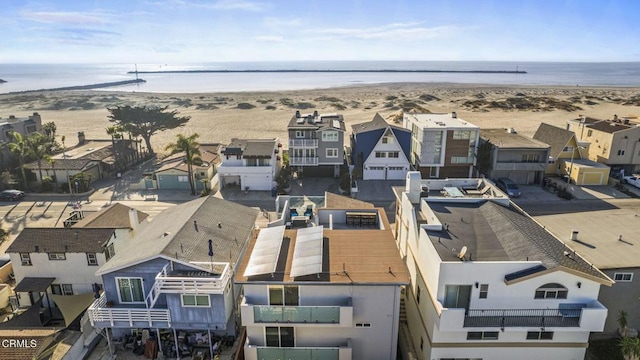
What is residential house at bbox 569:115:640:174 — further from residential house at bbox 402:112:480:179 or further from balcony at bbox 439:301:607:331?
balcony at bbox 439:301:607:331

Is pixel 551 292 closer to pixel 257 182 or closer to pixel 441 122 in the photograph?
pixel 257 182

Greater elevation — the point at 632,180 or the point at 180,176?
the point at 180,176

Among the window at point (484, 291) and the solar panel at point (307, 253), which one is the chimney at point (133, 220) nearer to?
the solar panel at point (307, 253)

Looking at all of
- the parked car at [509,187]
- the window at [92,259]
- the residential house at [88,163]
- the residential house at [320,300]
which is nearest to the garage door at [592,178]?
the parked car at [509,187]

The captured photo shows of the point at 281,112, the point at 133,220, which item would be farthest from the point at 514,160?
the point at 281,112

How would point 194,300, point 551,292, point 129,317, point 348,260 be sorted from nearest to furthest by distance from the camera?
1. point 551,292
2. point 348,260
3. point 194,300
4. point 129,317

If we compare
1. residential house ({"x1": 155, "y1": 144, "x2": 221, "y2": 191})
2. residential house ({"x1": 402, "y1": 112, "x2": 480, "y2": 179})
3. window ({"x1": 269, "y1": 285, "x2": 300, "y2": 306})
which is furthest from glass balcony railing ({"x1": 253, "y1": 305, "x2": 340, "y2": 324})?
residential house ({"x1": 402, "y1": 112, "x2": 480, "y2": 179})

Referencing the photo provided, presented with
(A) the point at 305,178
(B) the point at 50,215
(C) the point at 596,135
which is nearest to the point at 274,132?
(A) the point at 305,178
